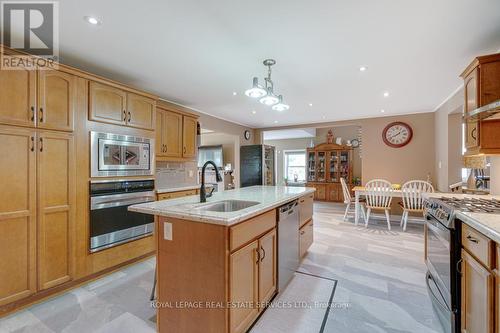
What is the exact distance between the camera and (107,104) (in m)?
2.62

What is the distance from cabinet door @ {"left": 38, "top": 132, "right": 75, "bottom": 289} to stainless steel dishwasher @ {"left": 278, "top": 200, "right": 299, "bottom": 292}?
6.79 ft

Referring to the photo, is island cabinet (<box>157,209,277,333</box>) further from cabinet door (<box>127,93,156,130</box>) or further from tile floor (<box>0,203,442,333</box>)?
cabinet door (<box>127,93,156,130</box>)

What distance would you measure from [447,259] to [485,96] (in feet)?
4.86

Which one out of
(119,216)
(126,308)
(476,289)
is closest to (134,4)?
(119,216)

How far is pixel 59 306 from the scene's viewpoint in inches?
81.0

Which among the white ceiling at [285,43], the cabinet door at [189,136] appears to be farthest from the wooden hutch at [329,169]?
the cabinet door at [189,136]

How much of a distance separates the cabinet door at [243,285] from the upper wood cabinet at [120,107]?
2.19 metres

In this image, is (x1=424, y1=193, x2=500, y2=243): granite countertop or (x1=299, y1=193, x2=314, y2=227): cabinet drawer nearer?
(x1=424, y1=193, x2=500, y2=243): granite countertop

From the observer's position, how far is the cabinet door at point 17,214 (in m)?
1.90

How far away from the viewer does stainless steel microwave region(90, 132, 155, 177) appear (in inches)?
98.3

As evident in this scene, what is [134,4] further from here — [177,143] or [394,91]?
[394,91]

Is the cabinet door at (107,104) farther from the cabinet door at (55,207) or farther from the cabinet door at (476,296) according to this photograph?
the cabinet door at (476,296)

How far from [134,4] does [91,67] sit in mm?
1467

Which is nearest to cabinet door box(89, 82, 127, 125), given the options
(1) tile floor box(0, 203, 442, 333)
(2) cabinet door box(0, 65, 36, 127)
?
(2) cabinet door box(0, 65, 36, 127)
